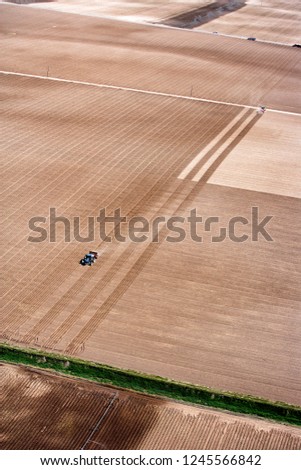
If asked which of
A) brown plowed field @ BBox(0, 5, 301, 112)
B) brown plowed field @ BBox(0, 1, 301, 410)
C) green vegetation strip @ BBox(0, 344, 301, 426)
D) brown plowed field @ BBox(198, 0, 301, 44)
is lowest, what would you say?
brown plowed field @ BBox(198, 0, 301, 44)

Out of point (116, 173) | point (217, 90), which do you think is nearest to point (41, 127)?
point (116, 173)

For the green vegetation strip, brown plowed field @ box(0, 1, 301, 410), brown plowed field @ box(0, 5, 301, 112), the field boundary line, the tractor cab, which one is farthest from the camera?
brown plowed field @ box(0, 5, 301, 112)

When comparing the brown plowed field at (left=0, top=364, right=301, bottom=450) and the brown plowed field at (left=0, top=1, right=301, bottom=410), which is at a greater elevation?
the brown plowed field at (left=0, top=364, right=301, bottom=450)

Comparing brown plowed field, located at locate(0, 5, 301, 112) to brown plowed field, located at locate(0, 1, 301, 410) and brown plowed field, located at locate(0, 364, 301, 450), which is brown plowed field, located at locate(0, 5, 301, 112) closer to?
brown plowed field, located at locate(0, 1, 301, 410)

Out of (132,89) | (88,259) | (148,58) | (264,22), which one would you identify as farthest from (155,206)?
(264,22)

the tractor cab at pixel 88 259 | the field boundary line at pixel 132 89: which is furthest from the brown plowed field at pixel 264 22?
the tractor cab at pixel 88 259

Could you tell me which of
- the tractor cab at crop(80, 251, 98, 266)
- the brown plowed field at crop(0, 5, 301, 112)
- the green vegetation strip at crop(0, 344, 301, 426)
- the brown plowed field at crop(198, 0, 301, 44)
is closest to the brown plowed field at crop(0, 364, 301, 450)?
the green vegetation strip at crop(0, 344, 301, 426)
